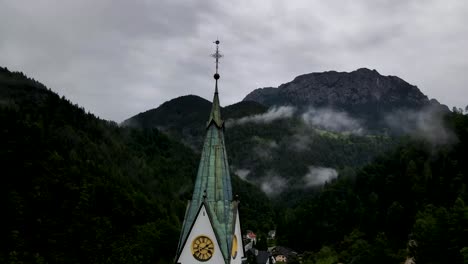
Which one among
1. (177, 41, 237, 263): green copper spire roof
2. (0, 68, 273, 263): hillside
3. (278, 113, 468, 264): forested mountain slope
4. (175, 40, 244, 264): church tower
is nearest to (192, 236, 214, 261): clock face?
(175, 40, 244, 264): church tower

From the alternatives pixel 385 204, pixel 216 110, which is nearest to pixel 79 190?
pixel 385 204

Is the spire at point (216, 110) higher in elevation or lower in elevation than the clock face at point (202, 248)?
higher

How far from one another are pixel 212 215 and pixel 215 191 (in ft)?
2.97

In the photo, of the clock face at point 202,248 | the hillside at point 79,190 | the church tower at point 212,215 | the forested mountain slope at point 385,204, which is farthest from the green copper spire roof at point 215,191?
the hillside at point 79,190

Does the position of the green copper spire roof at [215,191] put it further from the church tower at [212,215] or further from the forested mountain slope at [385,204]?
the forested mountain slope at [385,204]

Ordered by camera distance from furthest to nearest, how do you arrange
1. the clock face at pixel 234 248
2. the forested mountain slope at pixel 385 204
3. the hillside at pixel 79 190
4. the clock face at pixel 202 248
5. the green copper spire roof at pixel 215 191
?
the hillside at pixel 79 190 < the forested mountain slope at pixel 385 204 < the clock face at pixel 234 248 < the green copper spire roof at pixel 215 191 < the clock face at pixel 202 248

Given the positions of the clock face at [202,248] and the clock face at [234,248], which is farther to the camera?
the clock face at [234,248]

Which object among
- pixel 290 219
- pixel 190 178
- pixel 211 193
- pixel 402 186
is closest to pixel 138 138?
pixel 190 178

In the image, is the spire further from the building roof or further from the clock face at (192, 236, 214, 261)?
the clock face at (192, 236, 214, 261)

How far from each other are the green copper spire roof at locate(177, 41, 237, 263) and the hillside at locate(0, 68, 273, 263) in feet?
151

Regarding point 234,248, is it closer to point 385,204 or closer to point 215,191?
point 215,191

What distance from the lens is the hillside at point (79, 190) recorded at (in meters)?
85.1

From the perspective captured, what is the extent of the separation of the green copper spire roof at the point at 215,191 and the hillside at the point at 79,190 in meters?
46.1

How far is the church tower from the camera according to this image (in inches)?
694
